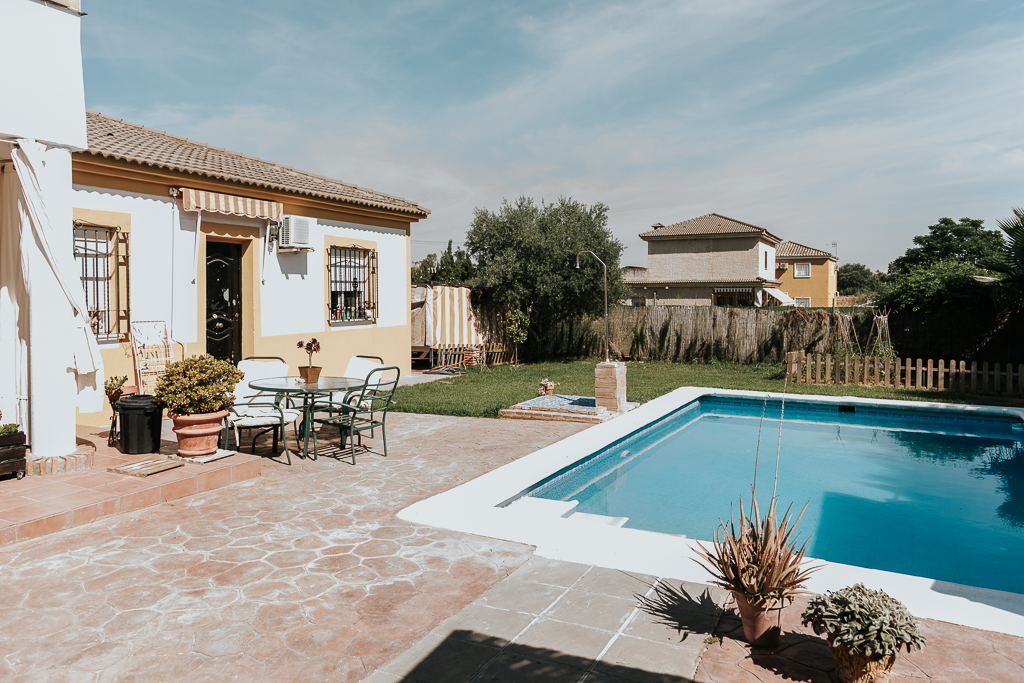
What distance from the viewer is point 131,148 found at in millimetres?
9188

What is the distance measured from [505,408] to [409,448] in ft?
9.26

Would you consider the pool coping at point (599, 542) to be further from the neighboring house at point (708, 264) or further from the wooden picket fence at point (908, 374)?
the neighboring house at point (708, 264)

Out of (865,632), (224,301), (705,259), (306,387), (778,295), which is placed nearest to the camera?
(865,632)

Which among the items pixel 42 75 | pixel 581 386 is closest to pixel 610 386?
pixel 581 386

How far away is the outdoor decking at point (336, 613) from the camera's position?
9.36ft

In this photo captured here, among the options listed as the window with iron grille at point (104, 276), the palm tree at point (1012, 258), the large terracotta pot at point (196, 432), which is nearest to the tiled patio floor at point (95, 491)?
the large terracotta pot at point (196, 432)

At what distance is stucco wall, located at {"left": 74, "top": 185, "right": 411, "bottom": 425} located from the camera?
8.71 m

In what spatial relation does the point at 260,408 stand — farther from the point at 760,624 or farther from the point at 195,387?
the point at 760,624

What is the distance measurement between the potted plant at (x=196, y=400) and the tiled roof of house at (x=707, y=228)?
32.0m

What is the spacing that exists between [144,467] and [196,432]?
20.7 inches

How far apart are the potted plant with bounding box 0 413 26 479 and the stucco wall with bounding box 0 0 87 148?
8.20 ft

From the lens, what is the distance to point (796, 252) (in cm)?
4562

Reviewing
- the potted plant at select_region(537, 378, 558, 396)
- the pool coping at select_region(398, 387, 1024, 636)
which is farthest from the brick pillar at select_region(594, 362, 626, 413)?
the pool coping at select_region(398, 387, 1024, 636)

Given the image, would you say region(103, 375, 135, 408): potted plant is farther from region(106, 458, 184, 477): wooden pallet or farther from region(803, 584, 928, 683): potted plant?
region(803, 584, 928, 683): potted plant
